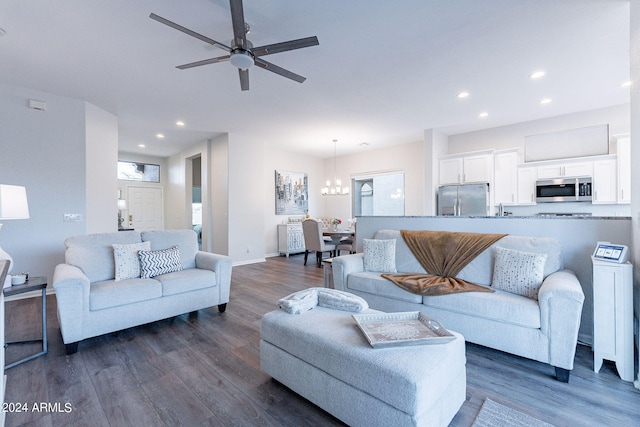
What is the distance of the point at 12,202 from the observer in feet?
6.73

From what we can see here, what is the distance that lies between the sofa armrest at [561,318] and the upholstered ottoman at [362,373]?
33.0 inches

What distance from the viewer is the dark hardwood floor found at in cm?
158

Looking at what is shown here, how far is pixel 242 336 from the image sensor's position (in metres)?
2.60

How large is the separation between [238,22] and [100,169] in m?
3.90

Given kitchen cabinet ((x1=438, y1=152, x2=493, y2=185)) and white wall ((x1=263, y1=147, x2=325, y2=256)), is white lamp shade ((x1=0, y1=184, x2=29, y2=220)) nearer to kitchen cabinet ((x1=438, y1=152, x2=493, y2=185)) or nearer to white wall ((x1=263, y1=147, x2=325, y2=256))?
white wall ((x1=263, y1=147, x2=325, y2=256))

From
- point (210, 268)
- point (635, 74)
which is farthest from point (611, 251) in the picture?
point (210, 268)

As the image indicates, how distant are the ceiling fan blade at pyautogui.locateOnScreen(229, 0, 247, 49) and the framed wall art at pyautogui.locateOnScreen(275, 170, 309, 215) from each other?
202 inches

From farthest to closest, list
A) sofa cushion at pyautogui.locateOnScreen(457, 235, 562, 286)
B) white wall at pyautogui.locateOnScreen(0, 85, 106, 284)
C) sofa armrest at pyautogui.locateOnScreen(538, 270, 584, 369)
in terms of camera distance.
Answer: white wall at pyautogui.locateOnScreen(0, 85, 106, 284), sofa cushion at pyautogui.locateOnScreen(457, 235, 562, 286), sofa armrest at pyautogui.locateOnScreen(538, 270, 584, 369)

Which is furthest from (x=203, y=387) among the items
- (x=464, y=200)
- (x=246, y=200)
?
(x=464, y=200)

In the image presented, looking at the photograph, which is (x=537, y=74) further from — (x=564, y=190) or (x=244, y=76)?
(x=244, y=76)

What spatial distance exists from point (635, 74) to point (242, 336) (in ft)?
12.3

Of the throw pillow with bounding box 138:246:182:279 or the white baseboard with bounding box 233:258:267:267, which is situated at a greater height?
the throw pillow with bounding box 138:246:182:279

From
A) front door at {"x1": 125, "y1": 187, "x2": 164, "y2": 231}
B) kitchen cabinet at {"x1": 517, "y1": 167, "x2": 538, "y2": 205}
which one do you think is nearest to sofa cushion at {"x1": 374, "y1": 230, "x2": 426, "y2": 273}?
kitchen cabinet at {"x1": 517, "y1": 167, "x2": 538, "y2": 205}

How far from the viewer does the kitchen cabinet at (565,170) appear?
14.8ft
